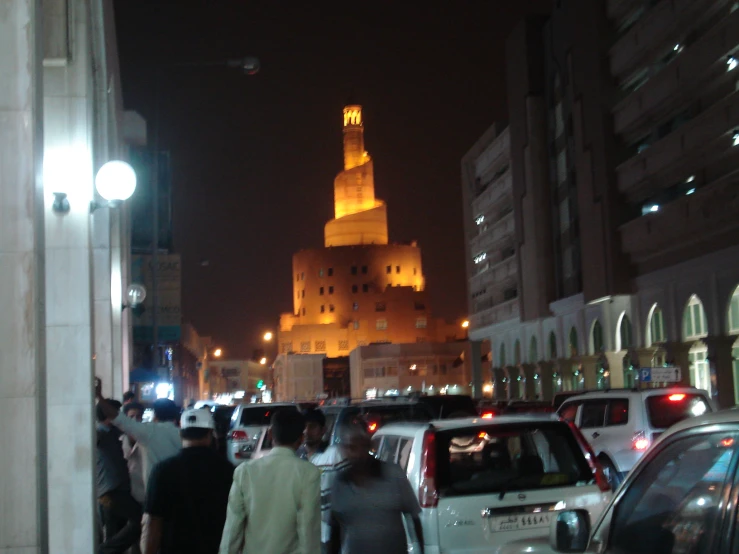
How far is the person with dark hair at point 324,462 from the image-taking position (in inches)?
294

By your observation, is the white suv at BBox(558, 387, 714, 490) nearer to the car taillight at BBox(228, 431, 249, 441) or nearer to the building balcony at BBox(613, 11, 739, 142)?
the car taillight at BBox(228, 431, 249, 441)

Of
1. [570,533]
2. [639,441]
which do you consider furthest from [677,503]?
[639,441]

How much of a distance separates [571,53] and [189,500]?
54.2 metres

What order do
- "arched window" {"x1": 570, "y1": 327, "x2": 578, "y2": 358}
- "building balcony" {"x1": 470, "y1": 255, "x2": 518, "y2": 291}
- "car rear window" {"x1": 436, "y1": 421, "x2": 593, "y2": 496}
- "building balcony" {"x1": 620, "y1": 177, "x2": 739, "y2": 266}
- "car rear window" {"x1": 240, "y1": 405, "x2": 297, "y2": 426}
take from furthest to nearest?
"building balcony" {"x1": 470, "y1": 255, "x2": 518, "y2": 291}
"arched window" {"x1": 570, "y1": 327, "x2": 578, "y2": 358}
"building balcony" {"x1": 620, "y1": 177, "x2": 739, "y2": 266}
"car rear window" {"x1": 240, "y1": 405, "x2": 297, "y2": 426}
"car rear window" {"x1": 436, "y1": 421, "x2": 593, "y2": 496}

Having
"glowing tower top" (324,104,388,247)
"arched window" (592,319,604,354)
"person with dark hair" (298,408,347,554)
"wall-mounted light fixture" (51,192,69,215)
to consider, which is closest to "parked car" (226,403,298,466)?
"person with dark hair" (298,408,347,554)

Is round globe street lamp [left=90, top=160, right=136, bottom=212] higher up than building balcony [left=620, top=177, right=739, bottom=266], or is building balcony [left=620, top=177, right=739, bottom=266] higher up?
building balcony [left=620, top=177, right=739, bottom=266]

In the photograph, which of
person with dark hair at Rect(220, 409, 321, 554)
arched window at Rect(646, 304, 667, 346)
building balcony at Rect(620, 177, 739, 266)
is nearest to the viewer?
person with dark hair at Rect(220, 409, 321, 554)

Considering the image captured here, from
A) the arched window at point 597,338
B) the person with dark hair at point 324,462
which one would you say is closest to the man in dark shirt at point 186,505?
the person with dark hair at point 324,462

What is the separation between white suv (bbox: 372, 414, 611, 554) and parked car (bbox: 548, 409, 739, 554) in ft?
12.0

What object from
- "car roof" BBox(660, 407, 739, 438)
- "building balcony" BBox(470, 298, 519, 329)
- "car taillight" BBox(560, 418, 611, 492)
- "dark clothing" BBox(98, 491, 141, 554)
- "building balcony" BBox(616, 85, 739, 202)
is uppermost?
"building balcony" BBox(616, 85, 739, 202)

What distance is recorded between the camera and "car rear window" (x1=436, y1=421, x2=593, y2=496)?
8.81 m

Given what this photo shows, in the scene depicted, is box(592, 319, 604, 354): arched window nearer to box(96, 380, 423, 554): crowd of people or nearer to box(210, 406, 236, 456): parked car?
box(210, 406, 236, 456): parked car

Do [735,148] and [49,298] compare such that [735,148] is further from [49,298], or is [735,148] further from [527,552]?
[527,552]

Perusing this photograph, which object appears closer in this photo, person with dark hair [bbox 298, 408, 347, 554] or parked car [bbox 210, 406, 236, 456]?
person with dark hair [bbox 298, 408, 347, 554]
